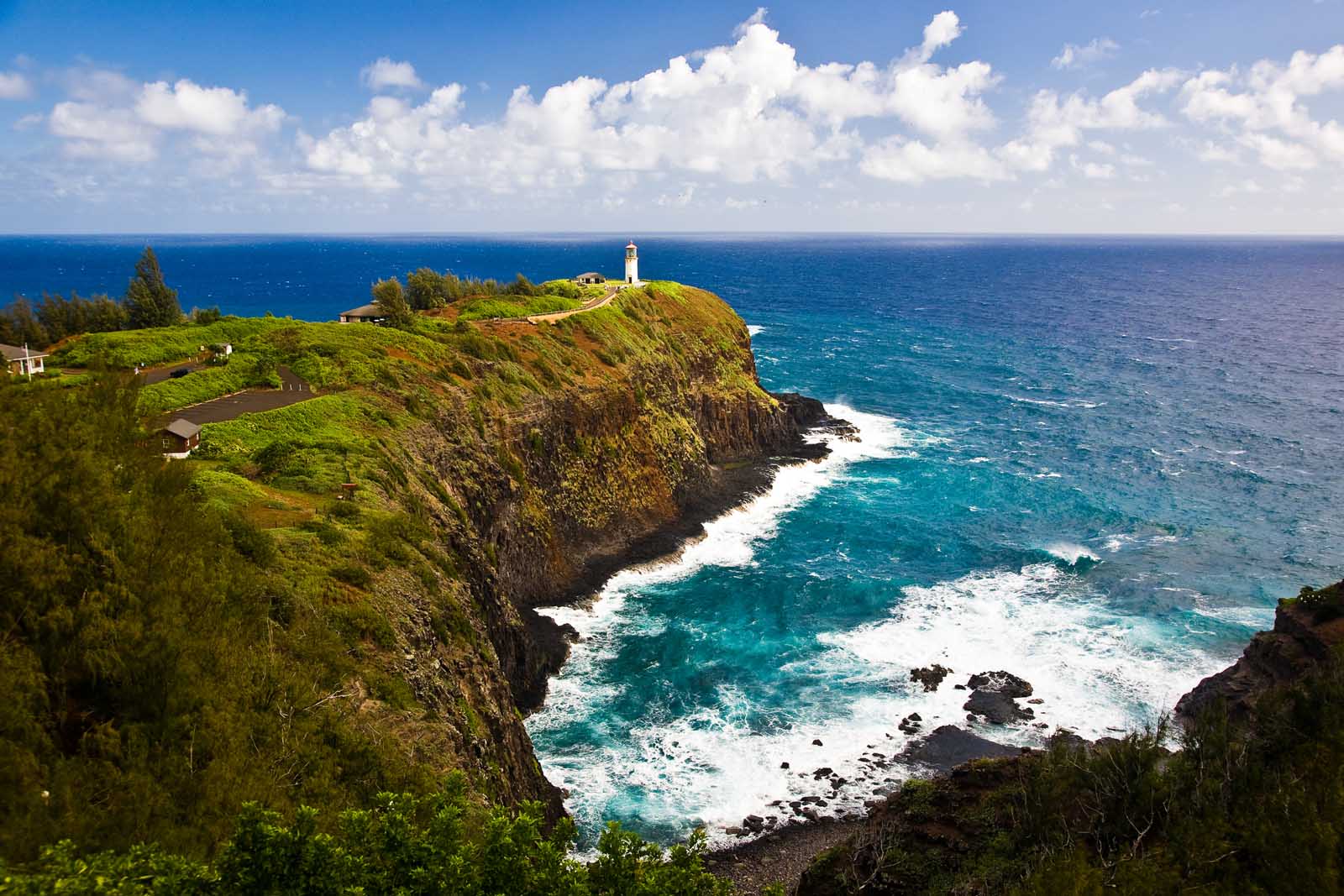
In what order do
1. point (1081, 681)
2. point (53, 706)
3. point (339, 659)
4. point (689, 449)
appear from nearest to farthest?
point (53, 706)
point (339, 659)
point (1081, 681)
point (689, 449)

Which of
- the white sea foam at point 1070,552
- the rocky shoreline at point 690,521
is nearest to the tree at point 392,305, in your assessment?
the rocky shoreline at point 690,521

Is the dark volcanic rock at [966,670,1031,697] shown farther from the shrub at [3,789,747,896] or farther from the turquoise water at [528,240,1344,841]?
the shrub at [3,789,747,896]

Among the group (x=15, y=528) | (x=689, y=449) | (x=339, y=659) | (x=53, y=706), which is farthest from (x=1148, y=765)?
(x=689, y=449)

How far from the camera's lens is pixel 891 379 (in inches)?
4660

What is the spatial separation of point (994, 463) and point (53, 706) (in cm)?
8112

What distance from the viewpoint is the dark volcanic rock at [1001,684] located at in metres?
45.1

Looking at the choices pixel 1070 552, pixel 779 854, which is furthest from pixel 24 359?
pixel 1070 552

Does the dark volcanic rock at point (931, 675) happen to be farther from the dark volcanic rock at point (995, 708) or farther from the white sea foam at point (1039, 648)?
the dark volcanic rock at point (995, 708)

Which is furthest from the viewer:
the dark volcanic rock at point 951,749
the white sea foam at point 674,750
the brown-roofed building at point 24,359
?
the brown-roofed building at point 24,359

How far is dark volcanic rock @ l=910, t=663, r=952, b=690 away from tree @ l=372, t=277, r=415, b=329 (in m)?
50.2

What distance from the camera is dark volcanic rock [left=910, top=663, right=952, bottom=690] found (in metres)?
46.0

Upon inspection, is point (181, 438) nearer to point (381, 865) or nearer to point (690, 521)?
point (381, 865)

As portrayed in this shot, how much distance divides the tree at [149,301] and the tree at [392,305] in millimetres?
17241

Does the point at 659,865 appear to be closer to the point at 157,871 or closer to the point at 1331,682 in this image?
the point at 157,871
